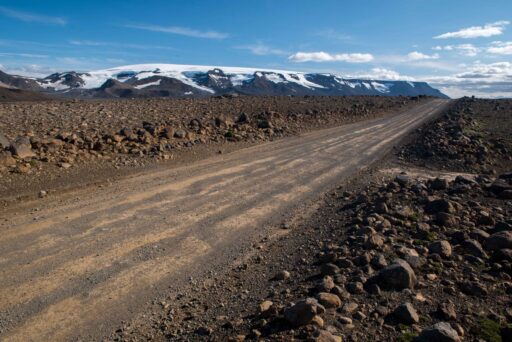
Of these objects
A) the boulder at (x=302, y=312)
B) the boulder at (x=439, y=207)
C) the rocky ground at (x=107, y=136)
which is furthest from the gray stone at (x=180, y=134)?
the boulder at (x=302, y=312)

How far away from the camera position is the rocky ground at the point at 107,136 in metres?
14.4

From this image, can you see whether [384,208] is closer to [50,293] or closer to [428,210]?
[428,210]

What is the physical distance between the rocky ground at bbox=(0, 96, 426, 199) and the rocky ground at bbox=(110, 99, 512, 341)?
27.2 feet

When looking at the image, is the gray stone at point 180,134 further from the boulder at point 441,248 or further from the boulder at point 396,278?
the boulder at point 396,278

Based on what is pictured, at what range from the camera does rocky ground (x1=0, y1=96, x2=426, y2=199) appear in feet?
47.2

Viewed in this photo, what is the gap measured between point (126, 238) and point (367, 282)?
561cm

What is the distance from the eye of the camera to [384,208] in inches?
430

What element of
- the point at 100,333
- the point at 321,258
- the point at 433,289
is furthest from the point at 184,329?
the point at 433,289

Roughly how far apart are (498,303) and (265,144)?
60.0 feet

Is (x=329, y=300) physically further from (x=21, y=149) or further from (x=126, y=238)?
(x=21, y=149)

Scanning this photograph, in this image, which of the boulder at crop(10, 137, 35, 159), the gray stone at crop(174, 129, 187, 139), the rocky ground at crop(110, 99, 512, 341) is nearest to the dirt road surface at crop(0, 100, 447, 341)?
the rocky ground at crop(110, 99, 512, 341)

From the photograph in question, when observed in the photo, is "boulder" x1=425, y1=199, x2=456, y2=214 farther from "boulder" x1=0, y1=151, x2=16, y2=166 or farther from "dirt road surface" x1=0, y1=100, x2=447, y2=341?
"boulder" x1=0, y1=151, x2=16, y2=166

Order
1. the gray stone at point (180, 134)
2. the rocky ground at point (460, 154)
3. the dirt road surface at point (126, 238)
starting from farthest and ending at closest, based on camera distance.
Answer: the gray stone at point (180, 134) → the rocky ground at point (460, 154) → the dirt road surface at point (126, 238)

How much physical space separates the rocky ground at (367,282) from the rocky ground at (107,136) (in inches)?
327
